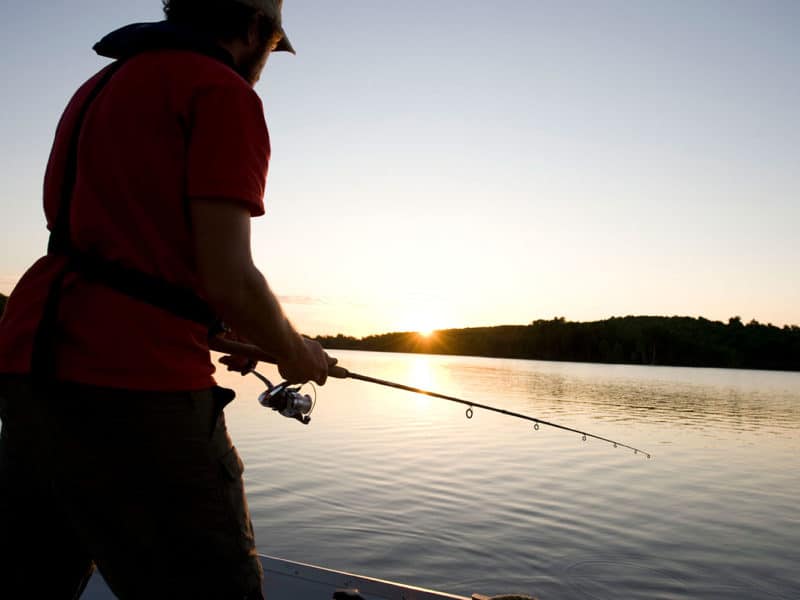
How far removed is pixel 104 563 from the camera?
4.77ft

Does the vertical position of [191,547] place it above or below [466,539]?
above

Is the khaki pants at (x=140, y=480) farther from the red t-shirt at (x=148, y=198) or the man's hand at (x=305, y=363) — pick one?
the man's hand at (x=305, y=363)

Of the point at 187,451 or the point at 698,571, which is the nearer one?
the point at 187,451

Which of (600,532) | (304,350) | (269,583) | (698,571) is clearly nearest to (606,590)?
(698,571)

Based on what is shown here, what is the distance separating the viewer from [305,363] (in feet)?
5.68

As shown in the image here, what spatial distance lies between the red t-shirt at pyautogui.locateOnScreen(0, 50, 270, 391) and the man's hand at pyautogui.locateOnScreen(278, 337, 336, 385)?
27 centimetres

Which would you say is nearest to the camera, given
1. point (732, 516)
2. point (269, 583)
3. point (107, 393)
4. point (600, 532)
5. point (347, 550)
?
point (107, 393)

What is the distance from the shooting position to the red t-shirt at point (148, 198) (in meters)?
1.39

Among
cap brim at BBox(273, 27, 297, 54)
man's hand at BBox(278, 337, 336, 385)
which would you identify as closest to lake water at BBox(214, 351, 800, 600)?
man's hand at BBox(278, 337, 336, 385)

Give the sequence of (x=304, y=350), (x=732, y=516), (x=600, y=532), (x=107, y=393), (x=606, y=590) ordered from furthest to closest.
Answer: (x=732, y=516) < (x=600, y=532) < (x=606, y=590) < (x=304, y=350) < (x=107, y=393)

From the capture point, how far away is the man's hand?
66.9 inches

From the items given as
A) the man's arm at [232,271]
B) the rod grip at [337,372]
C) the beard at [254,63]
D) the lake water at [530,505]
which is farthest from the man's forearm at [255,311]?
the lake water at [530,505]

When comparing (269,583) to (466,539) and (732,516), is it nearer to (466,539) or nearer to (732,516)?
(466,539)

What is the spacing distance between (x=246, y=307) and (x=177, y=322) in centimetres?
15
